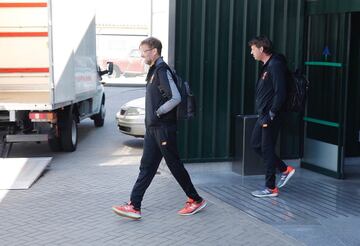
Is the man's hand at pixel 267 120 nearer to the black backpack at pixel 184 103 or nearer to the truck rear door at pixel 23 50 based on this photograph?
the black backpack at pixel 184 103

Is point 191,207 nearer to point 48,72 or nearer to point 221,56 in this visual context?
point 221,56

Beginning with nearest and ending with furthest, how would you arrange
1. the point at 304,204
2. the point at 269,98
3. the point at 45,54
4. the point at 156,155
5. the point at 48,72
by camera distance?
the point at 156,155 < the point at 304,204 < the point at 269,98 < the point at 48,72 < the point at 45,54

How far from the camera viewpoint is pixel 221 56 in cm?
851

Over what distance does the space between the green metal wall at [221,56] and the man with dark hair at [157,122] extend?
7.05 ft

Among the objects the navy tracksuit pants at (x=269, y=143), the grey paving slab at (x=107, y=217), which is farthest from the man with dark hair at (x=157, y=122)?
the navy tracksuit pants at (x=269, y=143)

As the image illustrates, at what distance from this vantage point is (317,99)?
8.45 m

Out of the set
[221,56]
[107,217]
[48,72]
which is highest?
[221,56]

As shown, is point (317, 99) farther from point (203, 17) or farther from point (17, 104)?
point (17, 104)

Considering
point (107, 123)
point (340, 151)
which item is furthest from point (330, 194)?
point (107, 123)

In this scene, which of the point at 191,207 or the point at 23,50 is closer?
the point at 191,207

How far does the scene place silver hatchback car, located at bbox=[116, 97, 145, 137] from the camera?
11258mm

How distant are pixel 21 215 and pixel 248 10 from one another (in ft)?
14.0

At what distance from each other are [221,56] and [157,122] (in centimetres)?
269

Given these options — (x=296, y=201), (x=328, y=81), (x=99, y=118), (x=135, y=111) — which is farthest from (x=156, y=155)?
(x=99, y=118)
